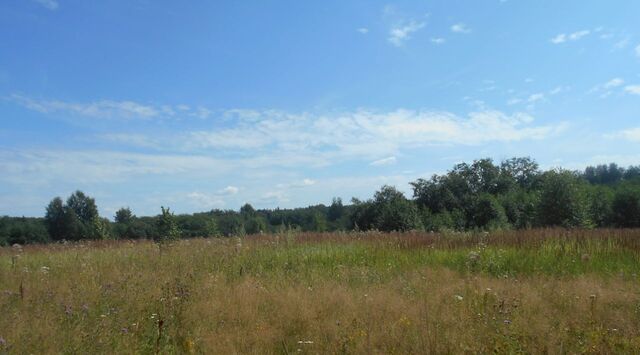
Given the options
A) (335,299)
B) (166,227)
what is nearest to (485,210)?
(166,227)

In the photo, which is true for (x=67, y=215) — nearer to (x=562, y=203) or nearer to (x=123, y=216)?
(x=123, y=216)

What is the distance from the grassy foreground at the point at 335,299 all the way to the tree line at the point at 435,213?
440cm

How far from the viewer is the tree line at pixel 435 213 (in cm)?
1987

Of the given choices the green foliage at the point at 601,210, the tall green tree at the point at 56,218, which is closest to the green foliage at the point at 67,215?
the tall green tree at the point at 56,218

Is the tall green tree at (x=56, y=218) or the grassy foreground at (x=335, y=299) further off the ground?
the tall green tree at (x=56, y=218)

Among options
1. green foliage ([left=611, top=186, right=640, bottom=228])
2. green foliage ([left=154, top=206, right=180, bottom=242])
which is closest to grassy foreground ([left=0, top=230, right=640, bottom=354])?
green foliage ([left=154, top=206, right=180, bottom=242])

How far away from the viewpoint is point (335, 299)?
662 cm

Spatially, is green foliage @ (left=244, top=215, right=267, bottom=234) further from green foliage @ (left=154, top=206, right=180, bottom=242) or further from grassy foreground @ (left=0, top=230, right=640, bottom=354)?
grassy foreground @ (left=0, top=230, right=640, bottom=354)

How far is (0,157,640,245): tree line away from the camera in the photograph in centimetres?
1987

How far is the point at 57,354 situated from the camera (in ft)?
15.1

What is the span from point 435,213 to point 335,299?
202 feet

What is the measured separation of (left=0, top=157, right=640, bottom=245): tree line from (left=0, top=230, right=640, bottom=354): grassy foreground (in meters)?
4.40

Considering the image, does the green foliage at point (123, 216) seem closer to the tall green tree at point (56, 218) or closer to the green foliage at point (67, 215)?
the green foliage at point (67, 215)

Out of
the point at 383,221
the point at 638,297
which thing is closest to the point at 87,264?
the point at 638,297
